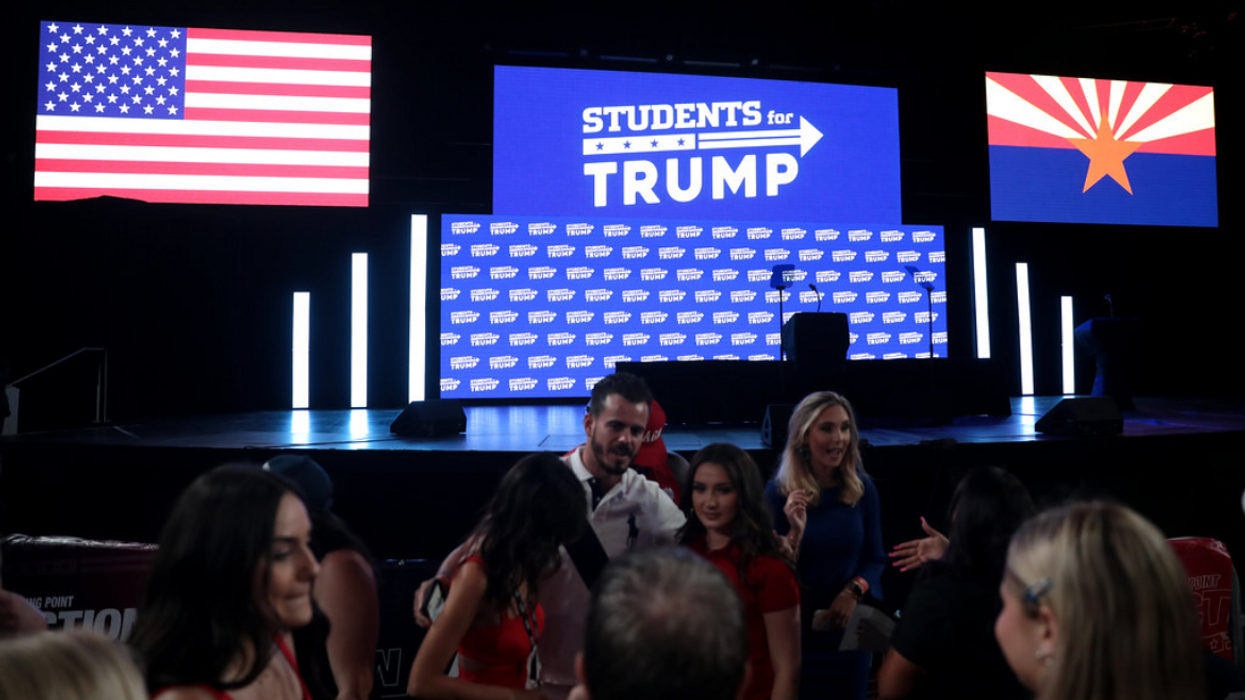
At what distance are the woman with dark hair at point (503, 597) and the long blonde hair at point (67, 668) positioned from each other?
979 mm

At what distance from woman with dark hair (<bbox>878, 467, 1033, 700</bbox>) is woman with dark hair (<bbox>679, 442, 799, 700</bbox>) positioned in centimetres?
26

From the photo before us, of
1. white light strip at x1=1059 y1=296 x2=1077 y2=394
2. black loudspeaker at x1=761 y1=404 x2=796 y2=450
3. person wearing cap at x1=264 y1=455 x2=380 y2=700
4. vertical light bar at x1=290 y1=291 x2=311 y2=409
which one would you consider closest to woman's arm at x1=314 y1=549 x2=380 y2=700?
person wearing cap at x1=264 y1=455 x2=380 y2=700

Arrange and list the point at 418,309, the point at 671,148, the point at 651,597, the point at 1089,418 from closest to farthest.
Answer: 1. the point at 651,597
2. the point at 1089,418
3. the point at 671,148
4. the point at 418,309

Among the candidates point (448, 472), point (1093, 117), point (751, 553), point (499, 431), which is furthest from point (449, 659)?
point (1093, 117)

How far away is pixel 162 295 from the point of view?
6.91 m

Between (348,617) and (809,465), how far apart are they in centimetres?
173

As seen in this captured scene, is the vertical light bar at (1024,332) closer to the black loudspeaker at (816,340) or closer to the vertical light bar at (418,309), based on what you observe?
the black loudspeaker at (816,340)

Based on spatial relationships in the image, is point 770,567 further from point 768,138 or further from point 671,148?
point 768,138

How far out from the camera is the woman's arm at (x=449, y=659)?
5.71 ft

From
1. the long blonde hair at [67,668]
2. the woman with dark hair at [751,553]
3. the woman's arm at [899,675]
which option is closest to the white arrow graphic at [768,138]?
the woman with dark hair at [751,553]

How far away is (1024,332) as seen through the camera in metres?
8.98

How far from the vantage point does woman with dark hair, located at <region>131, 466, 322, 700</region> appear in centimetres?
113

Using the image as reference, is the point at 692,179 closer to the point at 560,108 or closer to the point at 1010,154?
the point at 560,108

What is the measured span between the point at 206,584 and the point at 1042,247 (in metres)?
10.00
